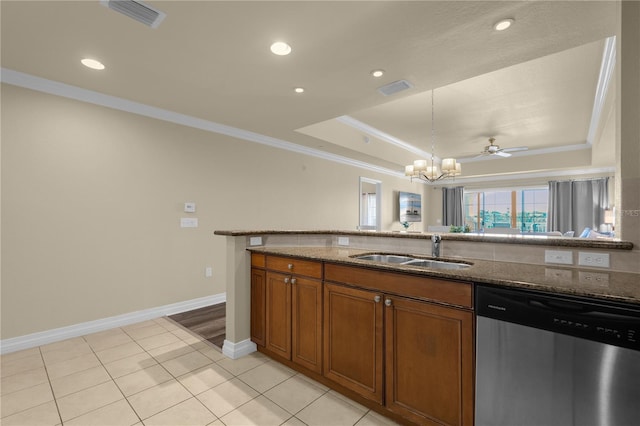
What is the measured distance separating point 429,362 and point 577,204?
26.8ft

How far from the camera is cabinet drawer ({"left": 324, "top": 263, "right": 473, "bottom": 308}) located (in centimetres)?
148

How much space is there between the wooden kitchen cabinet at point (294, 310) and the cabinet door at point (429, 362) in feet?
1.95

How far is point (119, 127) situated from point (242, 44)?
2006 millimetres

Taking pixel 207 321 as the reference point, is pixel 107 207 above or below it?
above

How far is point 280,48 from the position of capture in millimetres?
2301

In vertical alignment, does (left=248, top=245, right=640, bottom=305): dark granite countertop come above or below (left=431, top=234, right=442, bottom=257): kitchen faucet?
→ below

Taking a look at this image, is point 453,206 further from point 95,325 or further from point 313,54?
point 95,325

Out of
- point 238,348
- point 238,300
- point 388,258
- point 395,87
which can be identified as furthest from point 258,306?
point 395,87

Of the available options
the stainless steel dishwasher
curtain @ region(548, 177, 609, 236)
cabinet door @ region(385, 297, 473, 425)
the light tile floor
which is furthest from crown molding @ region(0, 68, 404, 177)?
curtain @ region(548, 177, 609, 236)

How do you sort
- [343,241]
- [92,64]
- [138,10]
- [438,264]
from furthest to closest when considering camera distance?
[343,241], [92,64], [438,264], [138,10]

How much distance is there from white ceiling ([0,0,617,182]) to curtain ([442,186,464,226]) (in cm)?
473

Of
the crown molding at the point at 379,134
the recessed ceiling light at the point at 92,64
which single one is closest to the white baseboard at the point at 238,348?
the recessed ceiling light at the point at 92,64

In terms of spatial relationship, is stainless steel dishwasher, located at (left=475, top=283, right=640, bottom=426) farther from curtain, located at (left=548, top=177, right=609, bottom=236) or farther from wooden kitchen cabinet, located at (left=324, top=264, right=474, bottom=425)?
curtain, located at (left=548, top=177, right=609, bottom=236)

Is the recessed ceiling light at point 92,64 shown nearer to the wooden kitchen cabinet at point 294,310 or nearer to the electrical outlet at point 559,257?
the wooden kitchen cabinet at point 294,310
